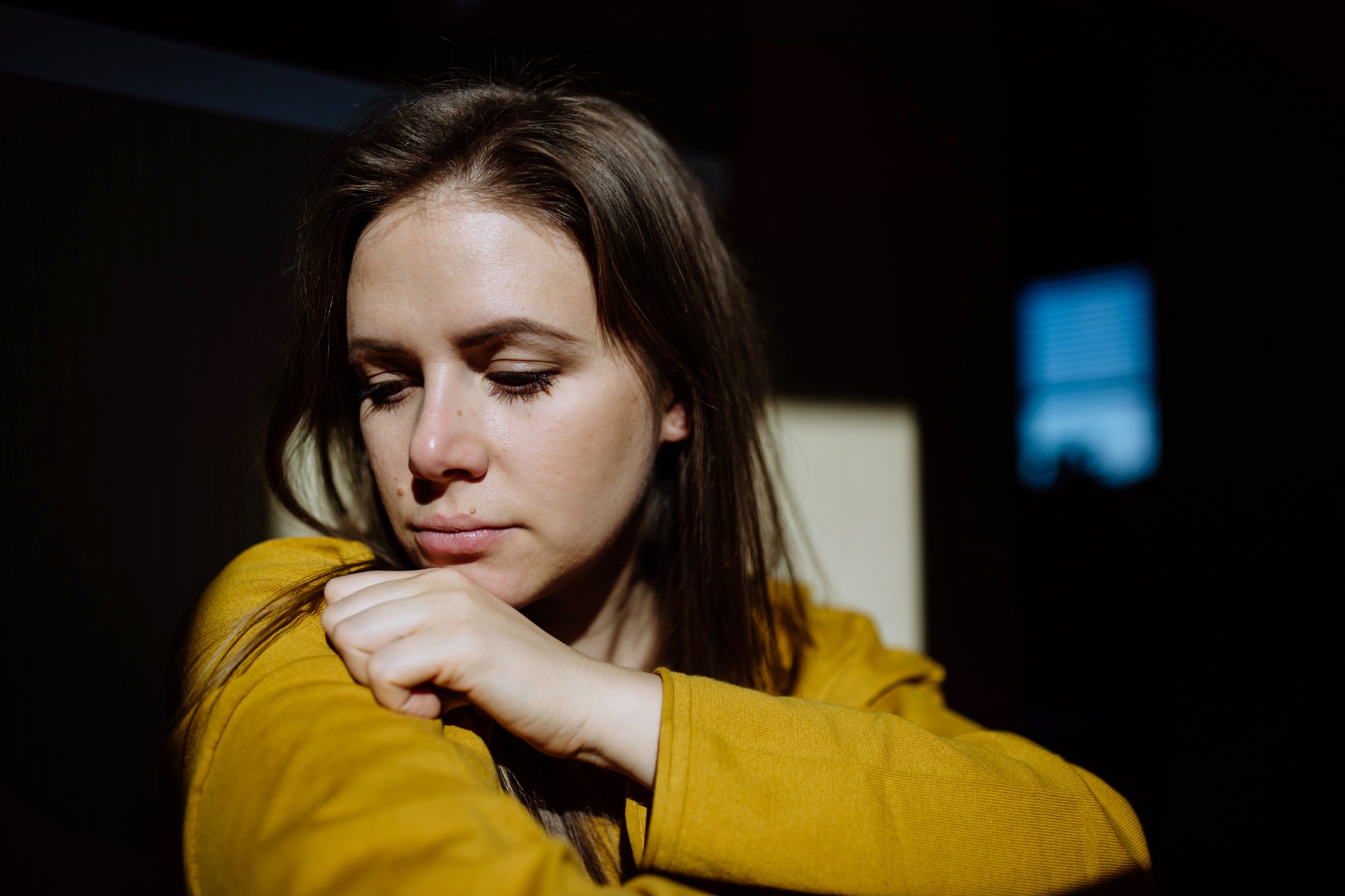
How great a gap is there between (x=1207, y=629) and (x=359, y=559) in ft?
6.09

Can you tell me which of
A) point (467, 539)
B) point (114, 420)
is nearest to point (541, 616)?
point (467, 539)

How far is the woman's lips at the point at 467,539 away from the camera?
94 cm

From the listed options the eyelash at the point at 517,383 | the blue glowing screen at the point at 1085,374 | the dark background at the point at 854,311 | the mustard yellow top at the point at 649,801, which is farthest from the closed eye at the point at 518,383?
the blue glowing screen at the point at 1085,374

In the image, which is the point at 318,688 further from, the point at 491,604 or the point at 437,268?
the point at 437,268

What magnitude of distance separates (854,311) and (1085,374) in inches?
139

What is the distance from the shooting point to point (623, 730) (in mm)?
791

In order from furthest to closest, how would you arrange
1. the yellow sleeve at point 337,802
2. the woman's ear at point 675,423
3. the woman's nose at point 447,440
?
the woman's ear at point 675,423 < the woman's nose at point 447,440 < the yellow sleeve at point 337,802

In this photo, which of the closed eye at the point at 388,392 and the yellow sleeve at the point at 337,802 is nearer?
the yellow sleeve at the point at 337,802

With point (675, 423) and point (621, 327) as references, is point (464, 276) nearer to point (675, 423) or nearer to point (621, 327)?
point (621, 327)

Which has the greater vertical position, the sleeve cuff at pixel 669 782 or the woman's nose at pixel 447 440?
the woman's nose at pixel 447 440

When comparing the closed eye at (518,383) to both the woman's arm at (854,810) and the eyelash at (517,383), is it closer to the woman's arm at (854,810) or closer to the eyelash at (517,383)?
the eyelash at (517,383)

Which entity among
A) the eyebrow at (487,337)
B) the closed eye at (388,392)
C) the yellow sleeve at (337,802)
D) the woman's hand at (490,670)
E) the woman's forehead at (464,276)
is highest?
the woman's forehead at (464,276)

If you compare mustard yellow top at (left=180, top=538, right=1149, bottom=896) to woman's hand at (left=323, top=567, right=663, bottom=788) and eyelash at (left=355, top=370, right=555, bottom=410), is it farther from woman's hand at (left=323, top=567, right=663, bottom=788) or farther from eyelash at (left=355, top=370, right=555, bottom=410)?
eyelash at (left=355, top=370, right=555, bottom=410)

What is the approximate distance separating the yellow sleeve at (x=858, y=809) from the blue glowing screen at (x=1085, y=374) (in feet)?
11.4
